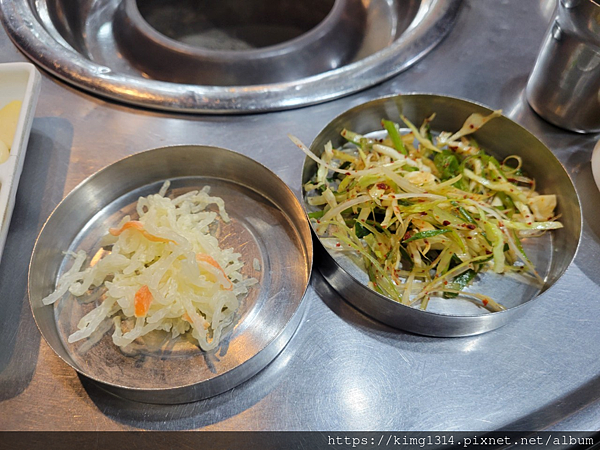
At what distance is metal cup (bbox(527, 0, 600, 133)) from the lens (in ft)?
3.84

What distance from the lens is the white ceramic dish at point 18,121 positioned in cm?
106

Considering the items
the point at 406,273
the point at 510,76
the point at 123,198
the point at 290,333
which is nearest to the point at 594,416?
the point at 406,273

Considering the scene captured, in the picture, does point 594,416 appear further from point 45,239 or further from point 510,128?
point 45,239

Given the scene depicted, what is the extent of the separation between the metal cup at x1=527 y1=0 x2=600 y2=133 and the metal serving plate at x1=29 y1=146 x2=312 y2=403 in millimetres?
814

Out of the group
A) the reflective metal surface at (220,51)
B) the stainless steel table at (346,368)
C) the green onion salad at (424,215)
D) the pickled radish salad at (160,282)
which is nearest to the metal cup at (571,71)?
the stainless steel table at (346,368)

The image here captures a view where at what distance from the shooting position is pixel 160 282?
1.04m

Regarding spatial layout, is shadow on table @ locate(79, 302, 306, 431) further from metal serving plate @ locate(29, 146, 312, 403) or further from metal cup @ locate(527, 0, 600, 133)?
metal cup @ locate(527, 0, 600, 133)

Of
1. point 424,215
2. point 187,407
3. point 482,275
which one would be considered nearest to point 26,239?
point 187,407

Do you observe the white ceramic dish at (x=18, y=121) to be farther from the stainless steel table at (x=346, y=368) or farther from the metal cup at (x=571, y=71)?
the metal cup at (x=571, y=71)

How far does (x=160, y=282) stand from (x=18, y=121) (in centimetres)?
56

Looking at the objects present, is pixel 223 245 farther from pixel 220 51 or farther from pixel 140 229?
pixel 220 51

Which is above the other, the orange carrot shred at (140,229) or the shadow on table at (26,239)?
the orange carrot shred at (140,229)

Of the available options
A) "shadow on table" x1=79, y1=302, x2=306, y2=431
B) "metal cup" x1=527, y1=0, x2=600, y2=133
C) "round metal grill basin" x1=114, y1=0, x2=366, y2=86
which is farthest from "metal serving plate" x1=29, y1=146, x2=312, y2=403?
"metal cup" x1=527, y1=0, x2=600, y2=133

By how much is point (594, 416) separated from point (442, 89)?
0.99 meters
